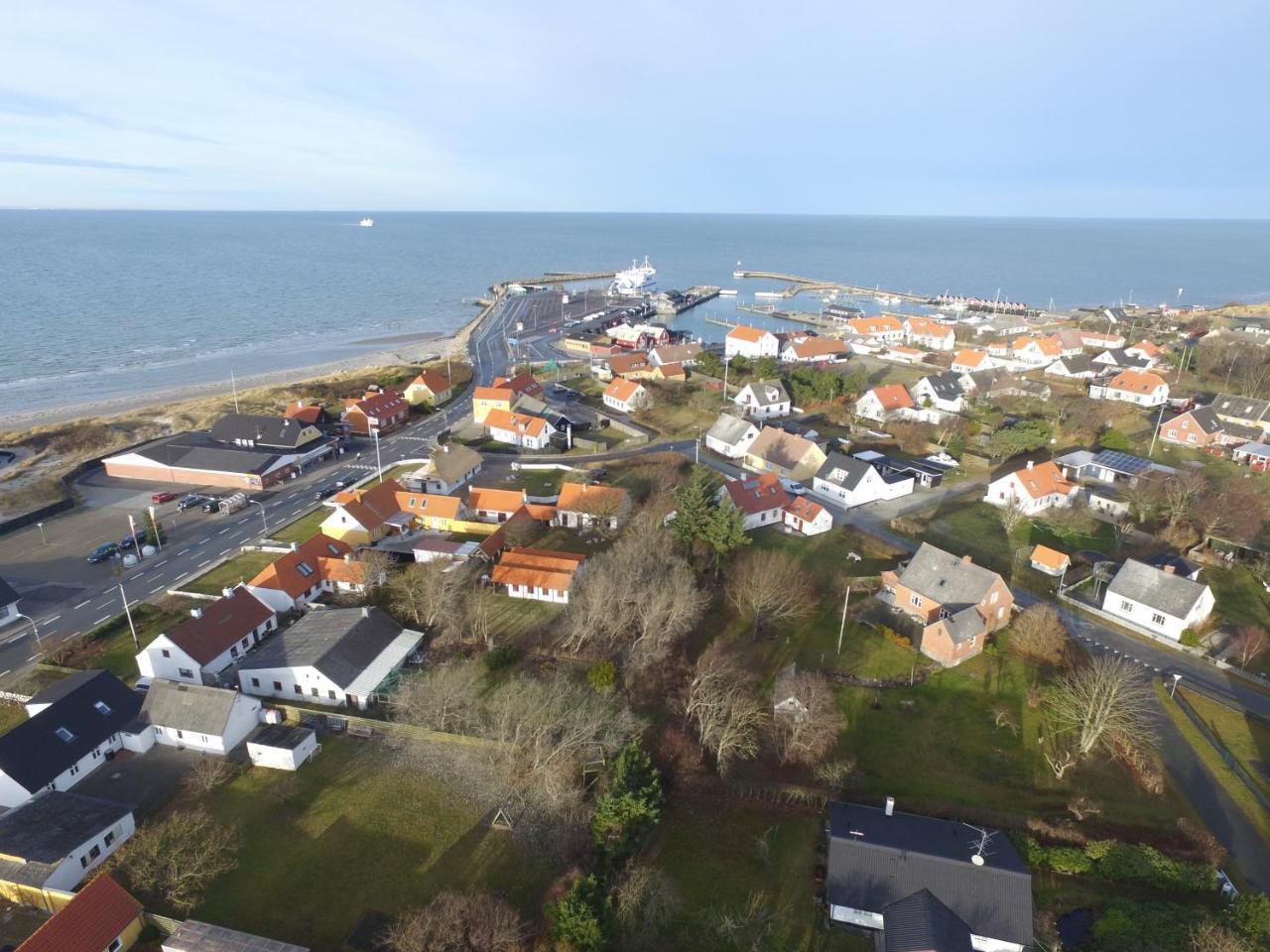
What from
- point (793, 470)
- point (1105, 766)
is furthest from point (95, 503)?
point (1105, 766)

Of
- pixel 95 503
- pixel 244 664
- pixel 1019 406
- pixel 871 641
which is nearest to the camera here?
pixel 244 664

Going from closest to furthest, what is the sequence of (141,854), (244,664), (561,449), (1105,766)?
(141,854) < (1105,766) < (244,664) < (561,449)

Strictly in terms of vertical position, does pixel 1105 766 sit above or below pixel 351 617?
below

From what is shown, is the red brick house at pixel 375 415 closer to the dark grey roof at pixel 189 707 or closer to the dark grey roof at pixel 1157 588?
the dark grey roof at pixel 189 707

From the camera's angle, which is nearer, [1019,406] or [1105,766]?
[1105,766]

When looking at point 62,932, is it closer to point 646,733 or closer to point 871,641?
point 646,733

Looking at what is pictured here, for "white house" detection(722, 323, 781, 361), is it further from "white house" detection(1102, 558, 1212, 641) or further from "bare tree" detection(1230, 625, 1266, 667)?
"bare tree" detection(1230, 625, 1266, 667)

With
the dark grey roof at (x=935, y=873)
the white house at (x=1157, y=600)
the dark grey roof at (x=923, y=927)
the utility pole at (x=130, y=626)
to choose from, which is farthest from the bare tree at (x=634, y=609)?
the white house at (x=1157, y=600)
